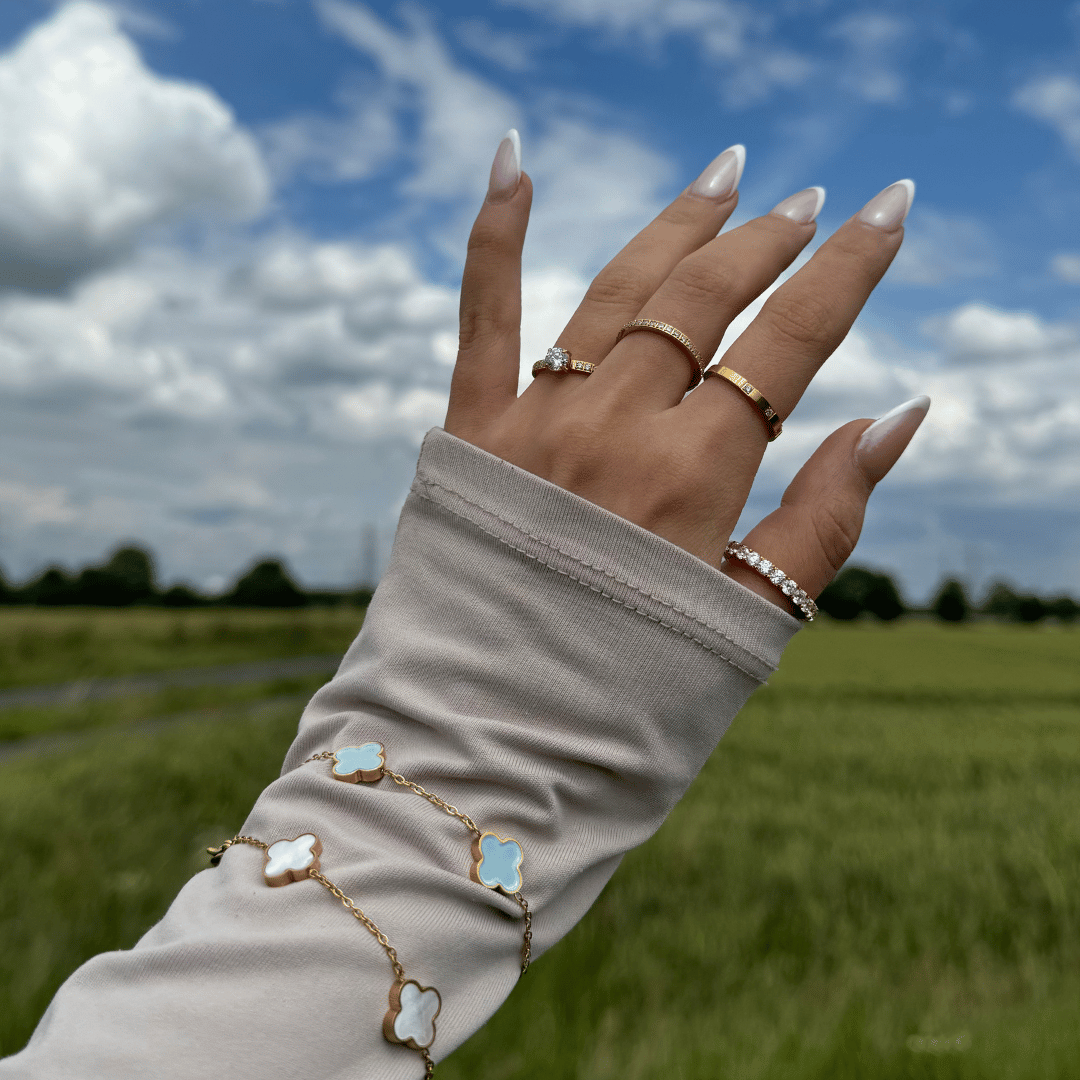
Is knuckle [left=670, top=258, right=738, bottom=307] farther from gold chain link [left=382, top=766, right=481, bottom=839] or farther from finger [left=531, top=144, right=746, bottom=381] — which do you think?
gold chain link [left=382, top=766, right=481, bottom=839]

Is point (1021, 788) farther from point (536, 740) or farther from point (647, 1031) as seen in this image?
point (536, 740)

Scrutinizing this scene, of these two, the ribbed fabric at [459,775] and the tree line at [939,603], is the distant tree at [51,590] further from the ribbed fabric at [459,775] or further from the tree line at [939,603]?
the ribbed fabric at [459,775]

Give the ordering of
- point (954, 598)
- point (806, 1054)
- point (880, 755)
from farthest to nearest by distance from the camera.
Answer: point (954, 598) → point (880, 755) → point (806, 1054)

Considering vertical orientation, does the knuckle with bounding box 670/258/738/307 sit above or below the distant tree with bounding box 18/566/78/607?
below

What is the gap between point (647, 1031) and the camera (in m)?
2.16

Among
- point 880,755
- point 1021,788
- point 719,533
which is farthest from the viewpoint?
point 880,755

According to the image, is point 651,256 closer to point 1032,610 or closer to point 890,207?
point 890,207

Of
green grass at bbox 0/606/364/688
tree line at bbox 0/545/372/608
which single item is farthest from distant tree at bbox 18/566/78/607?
green grass at bbox 0/606/364/688

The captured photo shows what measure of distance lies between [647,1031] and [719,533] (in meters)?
1.74

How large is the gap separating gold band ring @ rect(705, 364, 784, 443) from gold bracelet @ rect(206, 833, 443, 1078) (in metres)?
0.73

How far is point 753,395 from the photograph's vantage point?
1.03 meters

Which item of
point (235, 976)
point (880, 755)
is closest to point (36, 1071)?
point (235, 976)

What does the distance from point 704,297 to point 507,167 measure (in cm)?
45

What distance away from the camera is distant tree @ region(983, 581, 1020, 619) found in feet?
158
